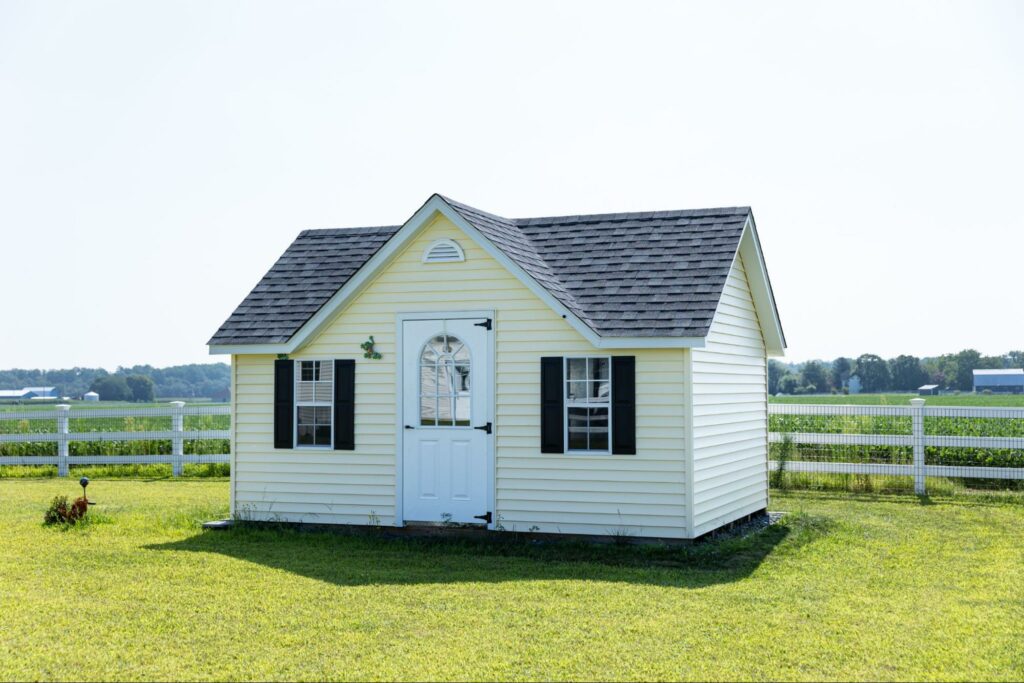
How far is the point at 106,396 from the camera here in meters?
74.2

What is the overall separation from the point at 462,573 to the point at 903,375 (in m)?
85.3

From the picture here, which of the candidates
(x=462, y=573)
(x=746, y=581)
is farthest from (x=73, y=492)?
(x=746, y=581)

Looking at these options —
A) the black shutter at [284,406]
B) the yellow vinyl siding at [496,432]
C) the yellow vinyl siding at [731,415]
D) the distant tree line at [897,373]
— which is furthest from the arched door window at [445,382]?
the distant tree line at [897,373]

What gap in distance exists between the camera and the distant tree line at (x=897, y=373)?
87688 mm

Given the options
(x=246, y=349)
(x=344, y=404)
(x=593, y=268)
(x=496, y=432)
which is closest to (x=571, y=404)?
(x=496, y=432)

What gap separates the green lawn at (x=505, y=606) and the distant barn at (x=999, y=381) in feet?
257

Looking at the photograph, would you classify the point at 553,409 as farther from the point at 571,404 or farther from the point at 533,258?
the point at 533,258

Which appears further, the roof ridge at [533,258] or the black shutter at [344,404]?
the black shutter at [344,404]

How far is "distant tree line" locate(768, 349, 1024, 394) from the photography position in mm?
87688

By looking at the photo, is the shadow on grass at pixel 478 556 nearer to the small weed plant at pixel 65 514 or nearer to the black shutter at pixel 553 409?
the black shutter at pixel 553 409

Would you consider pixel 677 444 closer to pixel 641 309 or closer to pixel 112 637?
pixel 641 309

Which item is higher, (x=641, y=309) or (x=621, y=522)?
(x=641, y=309)

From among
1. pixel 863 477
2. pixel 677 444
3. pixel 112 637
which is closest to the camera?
pixel 112 637

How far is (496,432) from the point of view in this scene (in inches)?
500
